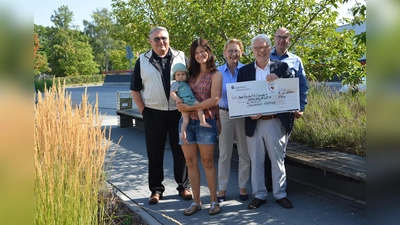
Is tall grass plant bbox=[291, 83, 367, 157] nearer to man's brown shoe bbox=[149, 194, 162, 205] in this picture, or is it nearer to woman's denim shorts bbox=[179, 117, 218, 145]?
woman's denim shorts bbox=[179, 117, 218, 145]

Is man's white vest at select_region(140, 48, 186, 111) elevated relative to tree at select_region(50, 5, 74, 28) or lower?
lower

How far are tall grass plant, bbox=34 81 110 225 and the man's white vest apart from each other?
5.03 feet

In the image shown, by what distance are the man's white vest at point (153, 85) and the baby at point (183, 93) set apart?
1.30 ft

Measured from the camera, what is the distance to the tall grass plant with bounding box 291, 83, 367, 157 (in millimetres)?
5426

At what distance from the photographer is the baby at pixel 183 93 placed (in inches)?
165

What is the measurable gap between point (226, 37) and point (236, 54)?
104 inches

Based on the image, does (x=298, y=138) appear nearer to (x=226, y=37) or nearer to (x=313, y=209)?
(x=313, y=209)

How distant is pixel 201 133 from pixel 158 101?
0.78 m

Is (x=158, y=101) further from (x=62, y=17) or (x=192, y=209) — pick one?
(x=62, y=17)

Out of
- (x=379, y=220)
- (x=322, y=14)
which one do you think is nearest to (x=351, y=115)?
(x=322, y=14)

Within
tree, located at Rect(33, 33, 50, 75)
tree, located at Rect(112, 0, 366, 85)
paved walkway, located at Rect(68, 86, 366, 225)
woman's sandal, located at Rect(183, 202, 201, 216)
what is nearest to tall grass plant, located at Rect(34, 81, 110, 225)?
paved walkway, located at Rect(68, 86, 366, 225)

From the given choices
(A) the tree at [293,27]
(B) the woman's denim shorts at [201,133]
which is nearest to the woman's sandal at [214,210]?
(B) the woman's denim shorts at [201,133]

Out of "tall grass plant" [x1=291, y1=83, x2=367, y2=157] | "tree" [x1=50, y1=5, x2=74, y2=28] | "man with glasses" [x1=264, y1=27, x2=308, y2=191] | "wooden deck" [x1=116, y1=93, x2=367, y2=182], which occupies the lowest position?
"wooden deck" [x1=116, y1=93, x2=367, y2=182]

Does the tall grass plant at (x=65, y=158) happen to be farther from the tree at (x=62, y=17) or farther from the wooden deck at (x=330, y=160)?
the tree at (x=62, y=17)
